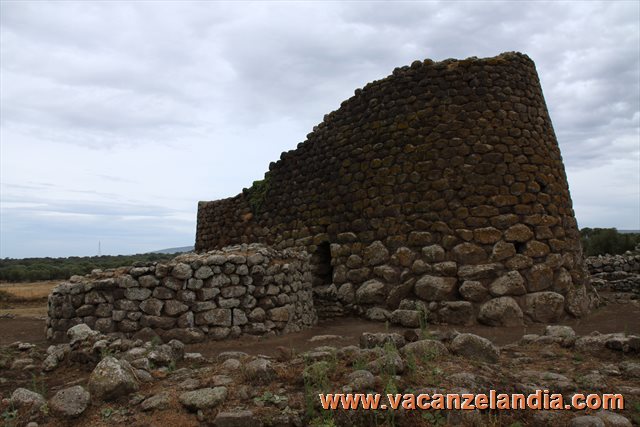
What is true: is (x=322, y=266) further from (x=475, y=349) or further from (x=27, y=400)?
(x=27, y=400)

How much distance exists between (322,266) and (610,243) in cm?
1747

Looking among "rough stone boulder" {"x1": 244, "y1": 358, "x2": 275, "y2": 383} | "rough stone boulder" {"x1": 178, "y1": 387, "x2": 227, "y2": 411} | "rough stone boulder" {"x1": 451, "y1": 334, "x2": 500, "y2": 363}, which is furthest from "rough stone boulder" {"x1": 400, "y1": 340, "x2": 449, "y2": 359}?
"rough stone boulder" {"x1": 178, "y1": 387, "x2": 227, "y2": 411}

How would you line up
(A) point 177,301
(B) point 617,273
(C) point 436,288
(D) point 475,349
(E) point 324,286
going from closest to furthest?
(D) point 475,349 < (A) point 177,301 < (C) point 436,288 < (E) point 324,286 < (B) point 617,273

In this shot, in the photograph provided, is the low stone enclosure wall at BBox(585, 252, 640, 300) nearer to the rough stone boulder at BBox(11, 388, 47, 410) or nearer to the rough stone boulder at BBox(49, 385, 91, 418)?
the rough stone boulder at BBox(49, 385, 91, 418)

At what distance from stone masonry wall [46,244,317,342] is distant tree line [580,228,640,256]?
60.2ft

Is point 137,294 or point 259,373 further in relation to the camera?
point 137,294

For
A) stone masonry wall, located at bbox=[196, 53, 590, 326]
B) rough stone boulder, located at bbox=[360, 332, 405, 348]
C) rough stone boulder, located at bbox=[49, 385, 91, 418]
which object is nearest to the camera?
rough stone boulder, located at bbox=[49, 385, 91, 418]

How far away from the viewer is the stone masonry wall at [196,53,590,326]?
782cm

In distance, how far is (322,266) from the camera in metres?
10.1

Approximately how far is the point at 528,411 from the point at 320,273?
22.6 ft

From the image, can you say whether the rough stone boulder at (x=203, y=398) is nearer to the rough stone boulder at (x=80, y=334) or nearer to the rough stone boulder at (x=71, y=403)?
the rough stone boulder at (x=71, y=403)

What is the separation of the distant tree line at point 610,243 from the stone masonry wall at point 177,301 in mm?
18357

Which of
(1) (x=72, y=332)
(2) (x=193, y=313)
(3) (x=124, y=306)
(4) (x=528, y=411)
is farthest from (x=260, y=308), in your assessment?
(4) (x=528, y=411)

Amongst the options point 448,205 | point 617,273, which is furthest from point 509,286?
point 617,273
